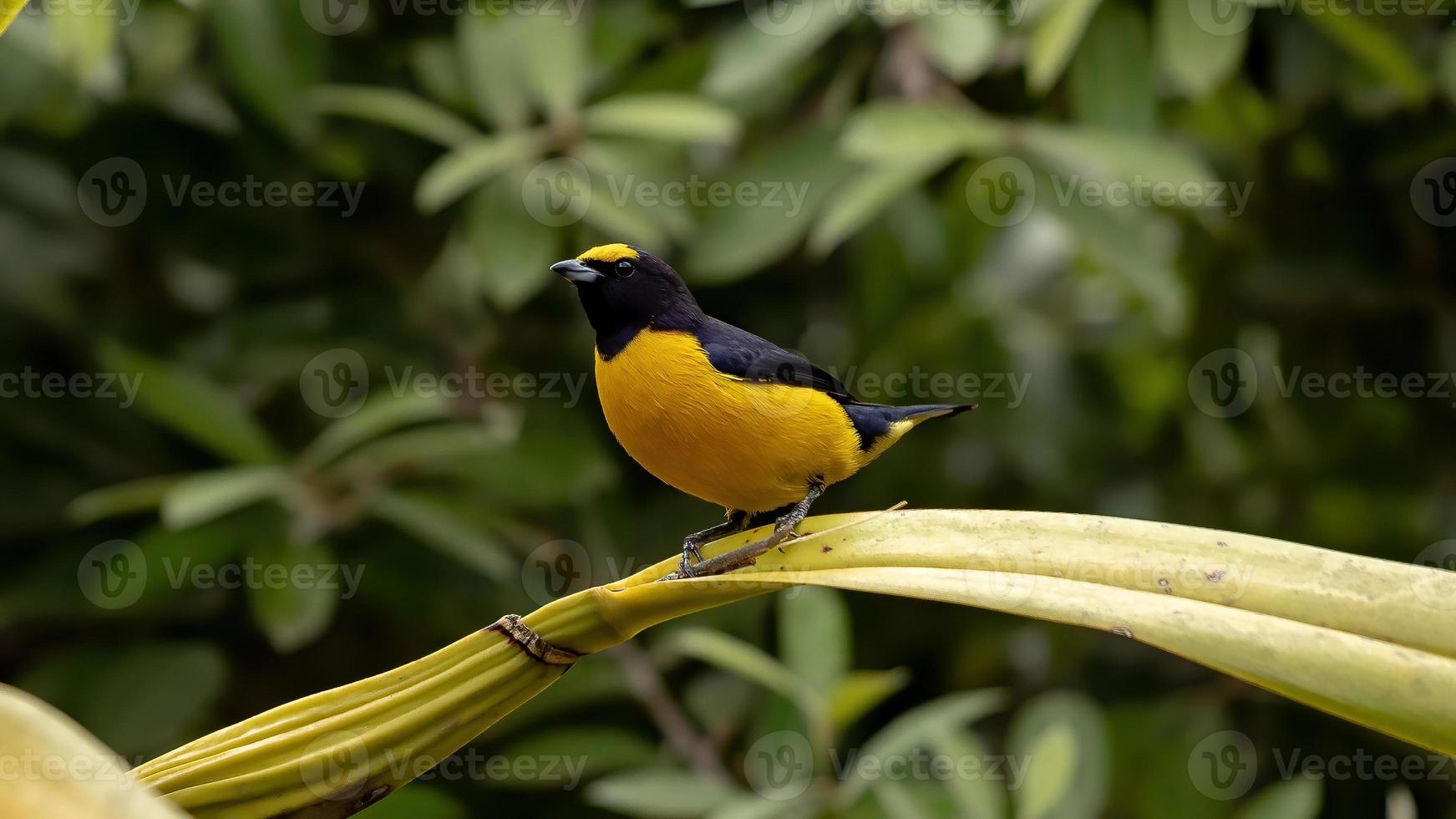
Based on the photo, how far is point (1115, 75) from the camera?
85.7 inches

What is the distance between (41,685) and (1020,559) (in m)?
2.01

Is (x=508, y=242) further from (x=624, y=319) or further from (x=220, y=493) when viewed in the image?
(x=624, y=319)

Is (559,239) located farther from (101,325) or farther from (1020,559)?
(1020,559)

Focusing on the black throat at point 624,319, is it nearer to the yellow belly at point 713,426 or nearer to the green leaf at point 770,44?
the yellow belly at point 713,426

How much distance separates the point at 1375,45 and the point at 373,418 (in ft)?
5.78

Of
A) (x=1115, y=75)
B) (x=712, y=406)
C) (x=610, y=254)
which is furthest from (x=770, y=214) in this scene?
(x=712, y=406)

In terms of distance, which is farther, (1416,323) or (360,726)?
(1416,323)

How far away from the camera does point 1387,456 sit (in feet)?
8.46

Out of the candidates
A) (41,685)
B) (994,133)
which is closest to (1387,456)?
(994,133)

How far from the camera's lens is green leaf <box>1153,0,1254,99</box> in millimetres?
1940

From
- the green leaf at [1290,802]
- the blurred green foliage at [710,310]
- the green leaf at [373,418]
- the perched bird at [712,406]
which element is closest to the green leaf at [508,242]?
the blurred green foliage at [710,310]

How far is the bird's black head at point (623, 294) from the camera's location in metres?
1.28

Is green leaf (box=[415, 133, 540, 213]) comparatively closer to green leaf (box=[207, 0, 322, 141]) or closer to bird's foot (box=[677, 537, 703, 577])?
green leaf (box=[207, 0, 322, 141])

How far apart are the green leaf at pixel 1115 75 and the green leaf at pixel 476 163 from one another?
99cm
